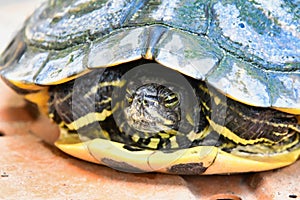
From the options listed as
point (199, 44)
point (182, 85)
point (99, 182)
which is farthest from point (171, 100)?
point (99, 182)

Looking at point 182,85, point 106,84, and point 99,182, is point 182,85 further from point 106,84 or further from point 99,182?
point 99,182

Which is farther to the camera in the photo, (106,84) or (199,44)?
(106,84)

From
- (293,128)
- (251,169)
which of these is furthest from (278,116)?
(251,169)

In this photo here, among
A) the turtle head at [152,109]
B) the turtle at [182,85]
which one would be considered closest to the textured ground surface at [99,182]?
the turtle at [182,85]

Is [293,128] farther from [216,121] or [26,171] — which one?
[26,171]

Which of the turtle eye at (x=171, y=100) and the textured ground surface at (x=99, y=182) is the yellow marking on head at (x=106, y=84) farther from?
the textured ground surface at (x=99, y=182)

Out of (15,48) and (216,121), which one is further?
(15,48)

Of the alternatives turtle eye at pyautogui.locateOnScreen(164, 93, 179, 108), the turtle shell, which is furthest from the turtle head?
the turtle shell

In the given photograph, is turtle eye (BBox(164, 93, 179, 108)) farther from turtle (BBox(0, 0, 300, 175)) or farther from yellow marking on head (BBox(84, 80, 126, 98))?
yellow marking on head (BBox(84, 80, 126, 98))
